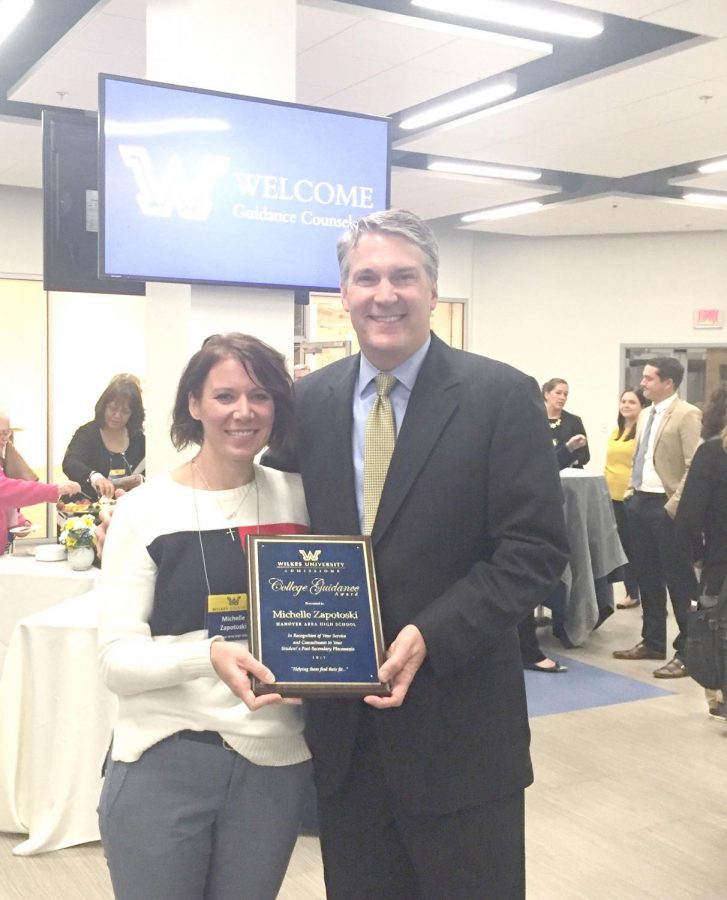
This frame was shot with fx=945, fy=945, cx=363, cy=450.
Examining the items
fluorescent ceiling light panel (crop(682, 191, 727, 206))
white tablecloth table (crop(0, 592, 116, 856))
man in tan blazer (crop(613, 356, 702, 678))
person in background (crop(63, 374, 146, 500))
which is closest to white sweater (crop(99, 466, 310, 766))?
white tablecloth table (crop(0, 592, 116, 856))

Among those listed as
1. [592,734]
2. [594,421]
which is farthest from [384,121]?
[594,421]

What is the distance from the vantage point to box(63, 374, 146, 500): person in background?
4809mm

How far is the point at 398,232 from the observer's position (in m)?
1.56

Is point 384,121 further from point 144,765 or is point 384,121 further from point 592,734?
point 592,734

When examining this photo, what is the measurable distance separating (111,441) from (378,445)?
11.7ft

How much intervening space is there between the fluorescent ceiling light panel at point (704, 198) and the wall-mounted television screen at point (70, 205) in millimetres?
7120

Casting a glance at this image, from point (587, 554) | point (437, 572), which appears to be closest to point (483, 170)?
point (587, 554)

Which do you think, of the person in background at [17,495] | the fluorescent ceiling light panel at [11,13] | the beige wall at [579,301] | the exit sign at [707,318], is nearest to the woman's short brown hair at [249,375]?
the person in background at [17,495]

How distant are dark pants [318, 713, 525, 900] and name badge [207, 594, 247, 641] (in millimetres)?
269

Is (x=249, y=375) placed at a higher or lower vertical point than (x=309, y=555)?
higher

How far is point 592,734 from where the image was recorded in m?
4.28

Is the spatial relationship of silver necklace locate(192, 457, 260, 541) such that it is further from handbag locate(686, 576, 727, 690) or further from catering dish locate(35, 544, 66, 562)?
catering dish locate(35, 544, 66, 562)

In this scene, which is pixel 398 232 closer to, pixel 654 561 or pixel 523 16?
pixel 523 16

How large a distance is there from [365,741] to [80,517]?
7.50 feet
